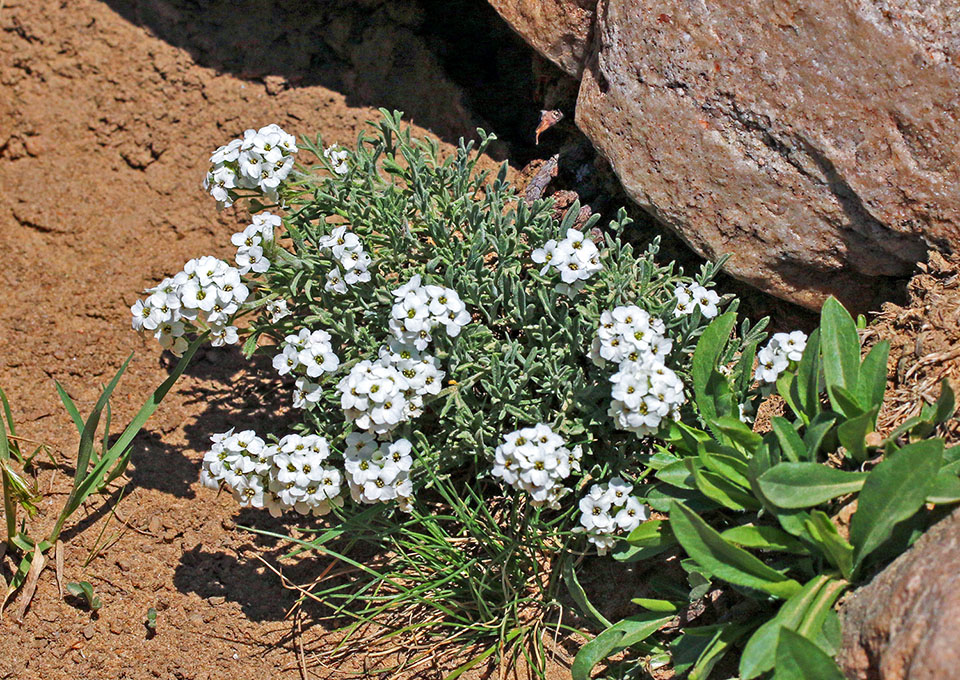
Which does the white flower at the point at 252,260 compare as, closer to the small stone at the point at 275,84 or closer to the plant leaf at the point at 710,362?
the plant leaf at the point at 710,362

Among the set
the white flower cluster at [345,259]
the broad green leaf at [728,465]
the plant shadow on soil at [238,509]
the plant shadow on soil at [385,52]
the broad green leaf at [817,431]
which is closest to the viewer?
the broad green leaf at [817,431]

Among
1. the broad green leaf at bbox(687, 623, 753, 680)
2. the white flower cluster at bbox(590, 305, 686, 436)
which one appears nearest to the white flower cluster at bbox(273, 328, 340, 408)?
the white flower cluster at bbox(590, 305, 686, 436)

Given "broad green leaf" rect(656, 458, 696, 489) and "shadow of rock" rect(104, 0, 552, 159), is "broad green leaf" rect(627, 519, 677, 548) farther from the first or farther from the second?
"shadow of rock" rect(104, 0, 552, 159)

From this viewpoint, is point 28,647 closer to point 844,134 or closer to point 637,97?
point 637,97

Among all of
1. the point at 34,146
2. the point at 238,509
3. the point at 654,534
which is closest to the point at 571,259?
the point at 654,534

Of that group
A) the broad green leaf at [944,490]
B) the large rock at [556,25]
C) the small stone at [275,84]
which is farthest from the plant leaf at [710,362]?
the small stone at [275,84]

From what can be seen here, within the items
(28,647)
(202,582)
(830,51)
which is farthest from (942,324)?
(28,647)
